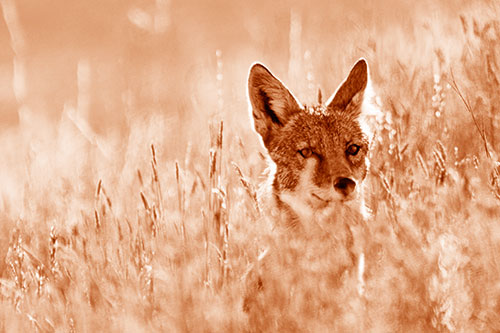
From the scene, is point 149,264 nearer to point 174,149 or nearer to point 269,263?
point 269,263

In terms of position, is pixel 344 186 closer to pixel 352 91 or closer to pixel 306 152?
pixel 306 152

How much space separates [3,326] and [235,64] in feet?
30.0

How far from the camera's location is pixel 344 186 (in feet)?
15.5

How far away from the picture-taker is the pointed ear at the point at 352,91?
5.62 m

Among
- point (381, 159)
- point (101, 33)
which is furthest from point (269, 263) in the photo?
point (101, 33)

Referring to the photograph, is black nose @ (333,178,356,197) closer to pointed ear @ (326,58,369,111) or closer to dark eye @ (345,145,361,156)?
dark eye @ (345,145,361,156)

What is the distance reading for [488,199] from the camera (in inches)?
147

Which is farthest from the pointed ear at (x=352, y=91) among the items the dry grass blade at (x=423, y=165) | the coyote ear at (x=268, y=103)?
the dry grass blade at (x=423, y=165)

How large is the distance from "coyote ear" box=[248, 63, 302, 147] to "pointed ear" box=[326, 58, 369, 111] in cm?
33

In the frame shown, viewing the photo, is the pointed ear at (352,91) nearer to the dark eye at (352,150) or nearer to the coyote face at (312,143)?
the coyote face at (312,143)

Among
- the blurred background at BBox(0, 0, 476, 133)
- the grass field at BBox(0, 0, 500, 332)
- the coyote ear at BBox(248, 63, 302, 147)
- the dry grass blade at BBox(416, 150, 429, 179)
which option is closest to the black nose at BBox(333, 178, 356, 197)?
the grass field at BBox(0, 0, 500, 332)

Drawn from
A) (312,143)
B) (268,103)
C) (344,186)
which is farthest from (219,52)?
(344,186)

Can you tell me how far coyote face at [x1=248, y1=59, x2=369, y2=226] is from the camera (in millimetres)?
4883

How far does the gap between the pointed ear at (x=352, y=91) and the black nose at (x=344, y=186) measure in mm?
1037
